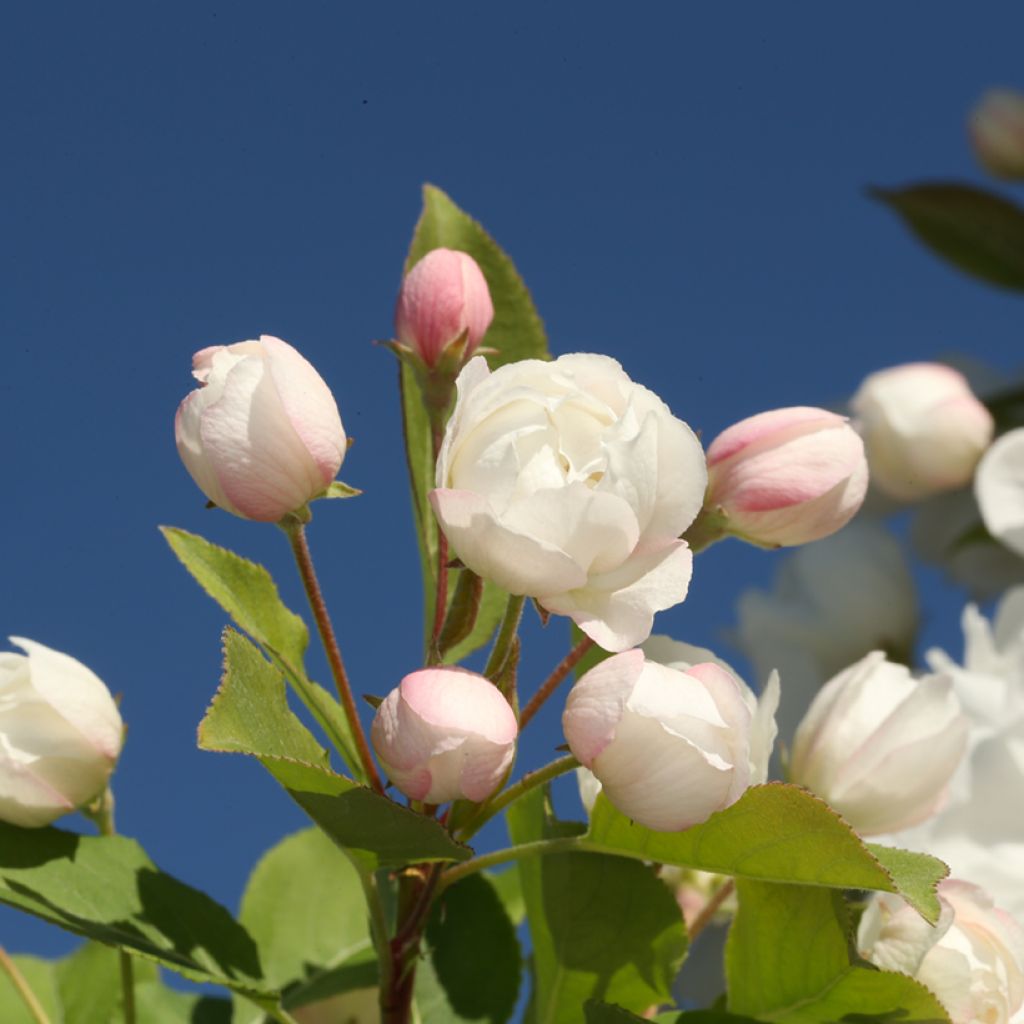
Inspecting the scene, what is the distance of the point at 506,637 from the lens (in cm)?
63

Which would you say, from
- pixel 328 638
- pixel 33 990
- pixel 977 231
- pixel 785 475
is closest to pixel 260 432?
pixel 328 638

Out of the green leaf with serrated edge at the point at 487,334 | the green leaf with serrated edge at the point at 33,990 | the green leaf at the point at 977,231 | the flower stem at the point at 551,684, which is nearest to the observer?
the flower stem at the point at 551,684

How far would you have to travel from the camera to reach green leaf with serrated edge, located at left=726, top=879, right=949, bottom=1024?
2.24ft

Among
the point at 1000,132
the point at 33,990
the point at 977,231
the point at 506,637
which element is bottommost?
the point at 33,990

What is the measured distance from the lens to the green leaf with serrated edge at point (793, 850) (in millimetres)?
590

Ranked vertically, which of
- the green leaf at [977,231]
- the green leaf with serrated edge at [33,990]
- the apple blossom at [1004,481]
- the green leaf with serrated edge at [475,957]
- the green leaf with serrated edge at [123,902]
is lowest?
the green leaf with serrated edge at [33,990]

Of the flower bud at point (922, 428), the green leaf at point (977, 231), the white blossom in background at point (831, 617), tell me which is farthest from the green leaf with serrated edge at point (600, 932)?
the green leaf at point (977, 231)

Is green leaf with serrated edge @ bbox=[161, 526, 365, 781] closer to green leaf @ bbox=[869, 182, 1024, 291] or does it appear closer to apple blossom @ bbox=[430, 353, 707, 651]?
apple blossom @ bbox=[430, 353, 707, 651]

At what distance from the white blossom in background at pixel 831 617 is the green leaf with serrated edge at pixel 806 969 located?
21.6 inches

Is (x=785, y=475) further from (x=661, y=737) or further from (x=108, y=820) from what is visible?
(x=108, y=820)

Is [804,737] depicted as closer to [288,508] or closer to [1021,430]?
[288,508]

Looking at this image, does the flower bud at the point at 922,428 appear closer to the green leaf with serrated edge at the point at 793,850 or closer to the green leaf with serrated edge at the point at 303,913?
the green leaf with serrated edge at the point at 303,913

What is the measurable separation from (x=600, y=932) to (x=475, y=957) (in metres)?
0.15

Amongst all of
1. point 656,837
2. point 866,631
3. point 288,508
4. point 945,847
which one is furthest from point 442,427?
point 866,631
